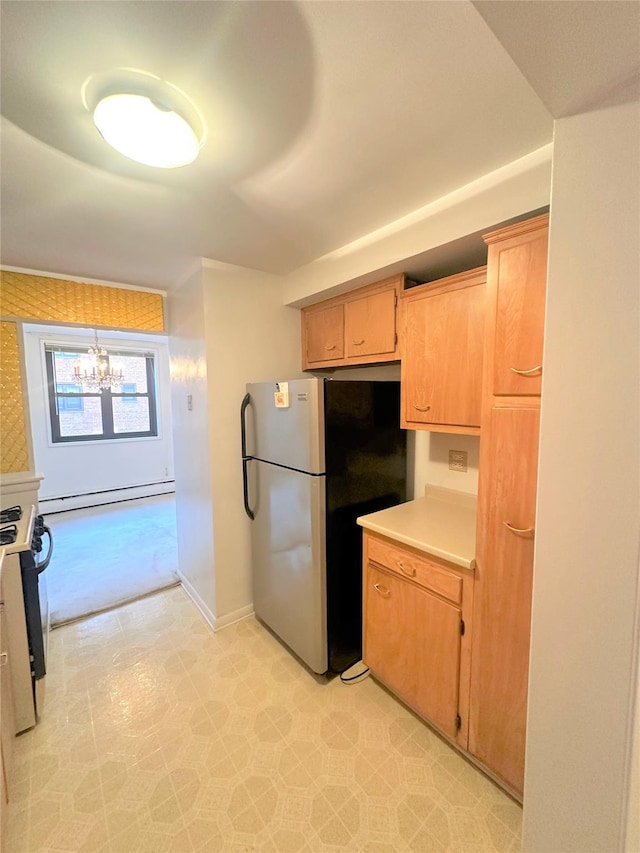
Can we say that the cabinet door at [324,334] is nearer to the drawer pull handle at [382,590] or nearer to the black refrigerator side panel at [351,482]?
the black refrigerator side panel at [351,482]

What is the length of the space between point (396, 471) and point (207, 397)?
1.29 meters

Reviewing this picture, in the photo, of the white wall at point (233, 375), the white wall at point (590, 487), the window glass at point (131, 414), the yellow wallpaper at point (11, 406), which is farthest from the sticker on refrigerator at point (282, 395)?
the window glass at point (131, 414)

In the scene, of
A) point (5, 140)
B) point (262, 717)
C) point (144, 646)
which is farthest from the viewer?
point (144, 646)

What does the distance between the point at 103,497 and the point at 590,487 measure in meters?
5.85

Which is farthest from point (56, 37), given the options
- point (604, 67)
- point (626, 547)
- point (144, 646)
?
point (144, 646)

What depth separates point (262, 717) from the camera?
1654 millimetres

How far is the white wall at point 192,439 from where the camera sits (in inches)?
88.7

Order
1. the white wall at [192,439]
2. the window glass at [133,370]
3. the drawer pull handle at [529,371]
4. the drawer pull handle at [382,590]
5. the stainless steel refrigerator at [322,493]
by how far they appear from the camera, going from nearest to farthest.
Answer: the drawer pull handle at [529,371], the drawer pull handle at [382,590], the stainless steel refrigerator at [322,493], the white wall at [192,439], the window glass at [133,370]

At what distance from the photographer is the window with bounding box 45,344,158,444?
479 centimetres

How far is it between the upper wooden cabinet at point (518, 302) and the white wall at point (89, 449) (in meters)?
5.12

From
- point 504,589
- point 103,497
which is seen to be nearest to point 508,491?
point 504,589

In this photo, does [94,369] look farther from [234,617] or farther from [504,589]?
[504,589]

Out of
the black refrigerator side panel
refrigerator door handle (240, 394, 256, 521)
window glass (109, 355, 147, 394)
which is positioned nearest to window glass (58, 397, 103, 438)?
window glass (109, 355, 147, 394)

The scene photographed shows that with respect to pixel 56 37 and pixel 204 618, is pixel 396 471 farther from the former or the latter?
pixel 56 37
